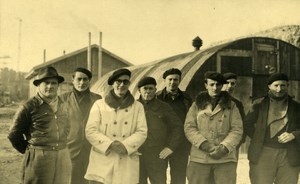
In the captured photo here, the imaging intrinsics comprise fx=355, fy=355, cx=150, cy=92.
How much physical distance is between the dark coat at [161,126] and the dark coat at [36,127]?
1.19 m

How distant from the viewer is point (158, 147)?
4734mm

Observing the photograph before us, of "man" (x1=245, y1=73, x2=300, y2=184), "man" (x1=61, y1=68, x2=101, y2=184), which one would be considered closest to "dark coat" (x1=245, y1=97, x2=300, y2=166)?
"man" (x1=245, y1=73, x2=300, y2=184)

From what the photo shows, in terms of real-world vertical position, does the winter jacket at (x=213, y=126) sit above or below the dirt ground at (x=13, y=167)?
above

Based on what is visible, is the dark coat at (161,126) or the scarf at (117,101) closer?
the scarf at (117,101)

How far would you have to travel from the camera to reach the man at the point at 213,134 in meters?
4.39

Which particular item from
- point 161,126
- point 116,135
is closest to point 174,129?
point 161,126

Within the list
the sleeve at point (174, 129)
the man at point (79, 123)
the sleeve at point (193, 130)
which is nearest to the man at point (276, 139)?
the sleeve at point (193, 130)

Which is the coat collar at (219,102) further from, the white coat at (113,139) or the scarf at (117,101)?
the scarf at (117,101)

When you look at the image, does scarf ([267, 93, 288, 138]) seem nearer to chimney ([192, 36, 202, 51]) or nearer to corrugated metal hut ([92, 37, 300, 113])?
corrugated metal hut ([92, 37, 300, 113])

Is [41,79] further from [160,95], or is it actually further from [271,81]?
[271,81]

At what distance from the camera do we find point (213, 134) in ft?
14.7

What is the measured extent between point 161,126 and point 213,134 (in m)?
0.73

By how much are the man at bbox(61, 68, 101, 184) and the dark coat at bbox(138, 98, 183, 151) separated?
0.84m

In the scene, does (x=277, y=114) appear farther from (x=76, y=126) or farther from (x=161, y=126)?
(x=76, y=126)
